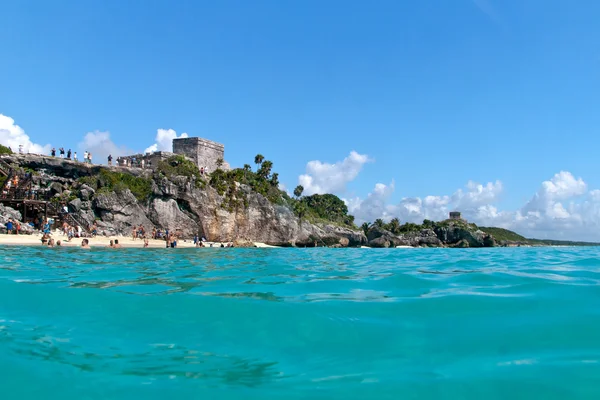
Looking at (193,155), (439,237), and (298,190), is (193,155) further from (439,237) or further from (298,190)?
(439,237)

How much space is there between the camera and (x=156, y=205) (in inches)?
1828

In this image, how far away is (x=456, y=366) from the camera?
3.54 metres

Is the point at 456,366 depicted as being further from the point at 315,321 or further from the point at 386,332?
the point at 315,321

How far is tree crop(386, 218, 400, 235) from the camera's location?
81.9 m

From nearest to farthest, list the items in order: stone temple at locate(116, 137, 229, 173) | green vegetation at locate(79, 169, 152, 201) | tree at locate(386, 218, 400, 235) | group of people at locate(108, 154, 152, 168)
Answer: green vegetation at locate(79, 169, 152, 201)
group of people at locate(108, 154, 152, 168)
stone temple at locate(116, 137, 229, 173)
tree at locate(386, 218, 400, 235)

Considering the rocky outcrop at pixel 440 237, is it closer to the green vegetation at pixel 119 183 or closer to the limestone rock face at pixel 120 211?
the green vegetation at pixel 119 183

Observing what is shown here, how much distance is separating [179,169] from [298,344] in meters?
49.0

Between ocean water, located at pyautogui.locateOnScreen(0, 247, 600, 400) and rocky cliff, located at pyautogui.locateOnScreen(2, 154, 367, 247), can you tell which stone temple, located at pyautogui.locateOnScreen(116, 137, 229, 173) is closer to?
rocky cliff, located at pyautogui.locateOnScreen(2, 154, 367, 247)

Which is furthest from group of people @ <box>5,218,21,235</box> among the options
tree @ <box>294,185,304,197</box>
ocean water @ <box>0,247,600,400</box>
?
tree @ <box>294,185,304,197</box>

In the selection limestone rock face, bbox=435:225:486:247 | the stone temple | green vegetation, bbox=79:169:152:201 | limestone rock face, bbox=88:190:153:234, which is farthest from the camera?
limestone rock face, bbox=435:225:486:247

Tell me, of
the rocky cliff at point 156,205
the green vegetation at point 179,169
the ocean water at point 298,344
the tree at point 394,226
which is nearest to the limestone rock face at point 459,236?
the tree at point 394,226

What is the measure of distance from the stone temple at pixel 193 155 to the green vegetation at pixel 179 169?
1.35 meters

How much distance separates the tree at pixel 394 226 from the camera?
269ft

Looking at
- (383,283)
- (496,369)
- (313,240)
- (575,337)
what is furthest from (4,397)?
(313,240)
